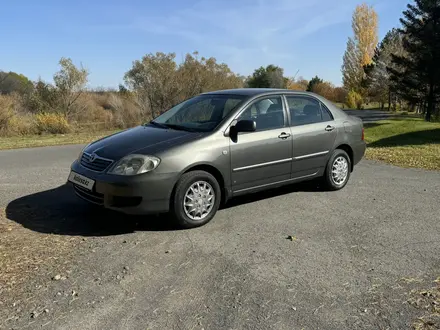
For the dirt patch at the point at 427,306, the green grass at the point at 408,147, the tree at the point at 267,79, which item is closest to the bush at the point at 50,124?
the green grass at the point at 408,147

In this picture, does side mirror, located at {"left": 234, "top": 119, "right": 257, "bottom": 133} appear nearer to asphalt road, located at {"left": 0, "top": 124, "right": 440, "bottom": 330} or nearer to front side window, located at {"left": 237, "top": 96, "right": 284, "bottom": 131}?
front side window, located at {"left": 237, "top": 96, "right": 284, "bottom": 131}

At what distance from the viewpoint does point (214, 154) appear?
5.07 meters

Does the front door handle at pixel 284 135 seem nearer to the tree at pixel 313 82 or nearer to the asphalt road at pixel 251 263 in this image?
the asphalt road at pixel 251 263

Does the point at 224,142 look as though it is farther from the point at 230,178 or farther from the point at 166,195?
the point at 166,195

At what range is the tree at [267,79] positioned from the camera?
207ft

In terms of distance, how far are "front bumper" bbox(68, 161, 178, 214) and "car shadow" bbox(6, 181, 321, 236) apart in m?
0.32

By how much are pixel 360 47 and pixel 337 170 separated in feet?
202

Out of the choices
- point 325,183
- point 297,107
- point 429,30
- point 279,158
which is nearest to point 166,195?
point 279,158

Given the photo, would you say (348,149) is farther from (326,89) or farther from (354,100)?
(326,89)

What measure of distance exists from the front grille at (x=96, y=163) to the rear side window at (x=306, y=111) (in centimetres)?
278

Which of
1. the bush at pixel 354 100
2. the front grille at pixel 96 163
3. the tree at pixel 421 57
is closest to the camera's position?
the front grille at pixel 96 163

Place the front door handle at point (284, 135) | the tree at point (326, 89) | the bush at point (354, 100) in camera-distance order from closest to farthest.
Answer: the front door handle at point (284, 135), the bush at point (354, 100), the tree at point (326, 89)

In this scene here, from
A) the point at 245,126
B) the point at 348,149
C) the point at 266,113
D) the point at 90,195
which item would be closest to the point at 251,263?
the point at 245,126

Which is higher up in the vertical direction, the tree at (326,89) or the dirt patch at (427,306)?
the tree at (326,89)
